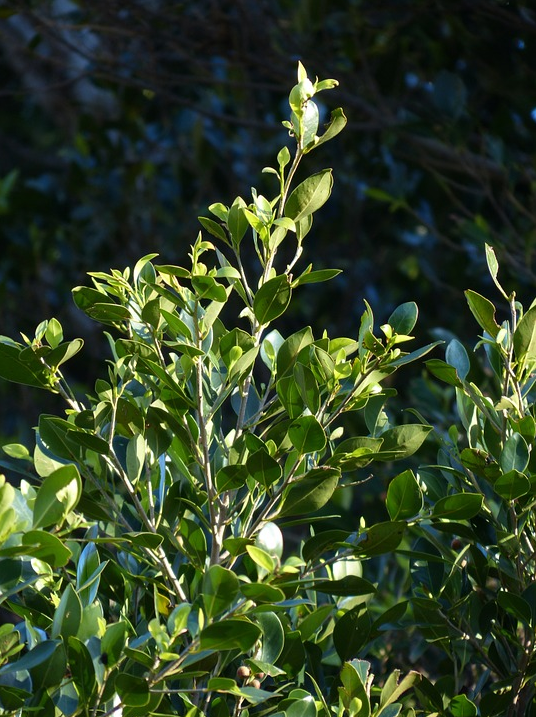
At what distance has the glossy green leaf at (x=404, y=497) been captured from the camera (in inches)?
40.6

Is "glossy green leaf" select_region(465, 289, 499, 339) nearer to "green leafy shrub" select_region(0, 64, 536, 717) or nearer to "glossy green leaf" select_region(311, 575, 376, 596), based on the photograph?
"green leafy shrub" select_region(0, 64, 536, 717)

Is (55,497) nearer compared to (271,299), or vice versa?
(55,497)

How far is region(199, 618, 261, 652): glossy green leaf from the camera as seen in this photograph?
84 cm

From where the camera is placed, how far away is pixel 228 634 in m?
0.85

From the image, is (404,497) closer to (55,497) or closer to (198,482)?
(198,482)

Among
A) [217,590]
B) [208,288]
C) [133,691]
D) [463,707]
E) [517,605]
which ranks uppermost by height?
[208,288]

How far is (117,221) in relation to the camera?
421cm

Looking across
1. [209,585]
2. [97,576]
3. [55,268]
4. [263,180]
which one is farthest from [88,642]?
[55,268]

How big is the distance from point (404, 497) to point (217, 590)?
0.28 metres

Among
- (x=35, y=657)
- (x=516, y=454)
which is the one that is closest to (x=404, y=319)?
(x=516, y=454)

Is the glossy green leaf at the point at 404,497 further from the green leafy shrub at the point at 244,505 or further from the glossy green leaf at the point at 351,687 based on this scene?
the glossy green leaf at the point at 351,687

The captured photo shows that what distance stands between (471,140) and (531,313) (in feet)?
8.45

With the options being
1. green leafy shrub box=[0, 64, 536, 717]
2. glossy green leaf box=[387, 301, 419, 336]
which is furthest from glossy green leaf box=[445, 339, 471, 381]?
glossy green leaf box=[387, 301, 419, 336]

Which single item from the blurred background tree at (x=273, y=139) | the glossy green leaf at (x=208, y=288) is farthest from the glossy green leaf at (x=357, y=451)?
the blurred background tree at (x=273, y=139)
